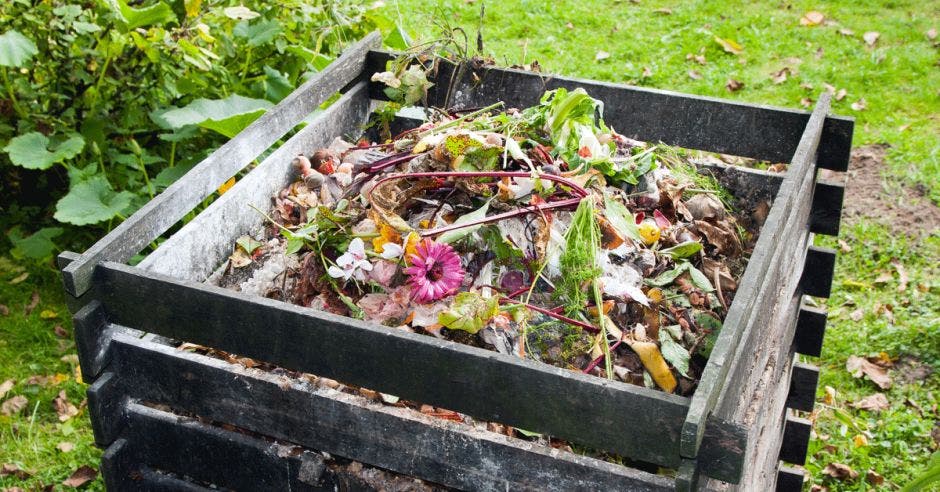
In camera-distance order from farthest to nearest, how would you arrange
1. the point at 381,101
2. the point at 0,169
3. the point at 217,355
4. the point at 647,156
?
the point at 0,169
the point at 381,101
the point at 647,156
the point at 217,355

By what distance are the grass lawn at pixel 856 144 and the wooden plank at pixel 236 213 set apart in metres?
0.56

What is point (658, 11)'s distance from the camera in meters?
7.14

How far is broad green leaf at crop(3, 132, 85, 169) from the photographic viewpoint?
3.80m

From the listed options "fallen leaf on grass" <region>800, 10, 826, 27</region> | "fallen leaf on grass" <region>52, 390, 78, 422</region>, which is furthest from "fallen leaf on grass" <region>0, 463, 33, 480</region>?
"fallen leaf on grass" <region>800, 10, 826, 27</region>

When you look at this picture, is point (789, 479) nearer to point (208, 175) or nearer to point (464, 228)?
point (464, 228)

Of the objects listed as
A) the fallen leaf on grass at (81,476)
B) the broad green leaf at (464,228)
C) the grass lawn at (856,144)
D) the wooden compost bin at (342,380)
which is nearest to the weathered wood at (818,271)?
the wooden compost bin at (342,380)

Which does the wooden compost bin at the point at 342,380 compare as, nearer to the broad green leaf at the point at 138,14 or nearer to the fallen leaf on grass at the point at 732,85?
the broad green leaf at the point at 138,14

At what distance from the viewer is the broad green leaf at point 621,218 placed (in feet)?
7.88

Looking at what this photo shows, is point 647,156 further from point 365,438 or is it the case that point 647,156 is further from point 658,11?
point 658,11

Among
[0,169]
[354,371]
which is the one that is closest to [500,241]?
[354,371]

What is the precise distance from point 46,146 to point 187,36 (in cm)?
75

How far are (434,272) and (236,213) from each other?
77 centimetres

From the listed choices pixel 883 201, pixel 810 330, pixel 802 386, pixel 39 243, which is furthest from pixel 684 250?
pixel 883 201

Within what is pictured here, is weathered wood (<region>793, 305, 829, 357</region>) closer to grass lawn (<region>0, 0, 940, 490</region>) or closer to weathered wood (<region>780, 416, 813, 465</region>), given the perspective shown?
weathered wood (<region>780, 416, 813, 465</region>)
